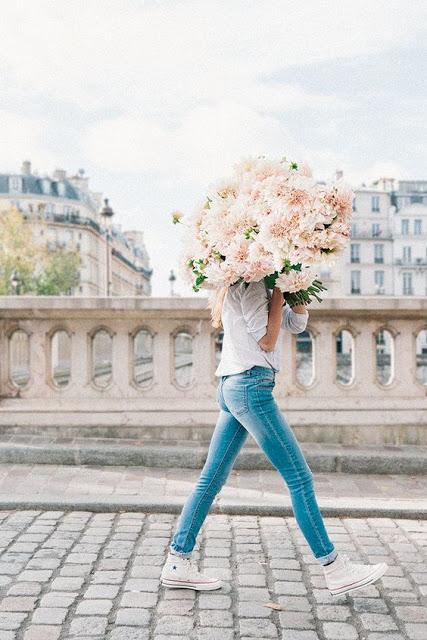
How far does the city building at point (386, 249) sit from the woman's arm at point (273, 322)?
84726 millimetres

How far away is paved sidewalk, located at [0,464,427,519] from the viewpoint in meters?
5.52

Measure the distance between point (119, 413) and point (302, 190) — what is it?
392cm

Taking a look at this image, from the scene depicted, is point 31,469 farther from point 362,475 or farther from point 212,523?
point 362,475

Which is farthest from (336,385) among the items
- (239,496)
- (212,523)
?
(212,523)

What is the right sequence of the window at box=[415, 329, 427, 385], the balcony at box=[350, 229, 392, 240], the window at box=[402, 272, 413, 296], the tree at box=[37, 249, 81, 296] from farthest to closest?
the window at box=[402, 272, 413, 296] → the balcony at box=[350, 229, 392, 240] → the tree at box=[37, 249, 81, 296] → the window at box=[415, 329, 427, 385]

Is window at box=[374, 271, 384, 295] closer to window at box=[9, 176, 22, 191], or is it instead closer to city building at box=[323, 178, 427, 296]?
city building at box=[323, 178, 427, 296]

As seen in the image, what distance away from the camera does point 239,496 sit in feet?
19.3

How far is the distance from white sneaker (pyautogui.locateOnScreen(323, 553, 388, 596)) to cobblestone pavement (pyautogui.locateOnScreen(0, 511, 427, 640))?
90 mm

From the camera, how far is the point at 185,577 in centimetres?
401

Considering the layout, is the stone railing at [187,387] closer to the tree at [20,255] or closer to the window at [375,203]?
the tree at [20,255]

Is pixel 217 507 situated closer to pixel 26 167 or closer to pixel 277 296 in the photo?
pixel 277 296

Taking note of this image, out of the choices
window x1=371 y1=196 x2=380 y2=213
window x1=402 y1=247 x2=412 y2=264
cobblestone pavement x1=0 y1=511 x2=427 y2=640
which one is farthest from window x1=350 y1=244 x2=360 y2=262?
cobblestone pavement x1=0 y1=511 x2=427 y2=640

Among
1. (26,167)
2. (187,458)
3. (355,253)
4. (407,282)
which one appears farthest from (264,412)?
(26,167)

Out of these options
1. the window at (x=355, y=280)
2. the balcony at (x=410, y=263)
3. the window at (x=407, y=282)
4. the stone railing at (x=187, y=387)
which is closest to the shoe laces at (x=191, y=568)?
the stone railing at (x=187, y=387)
